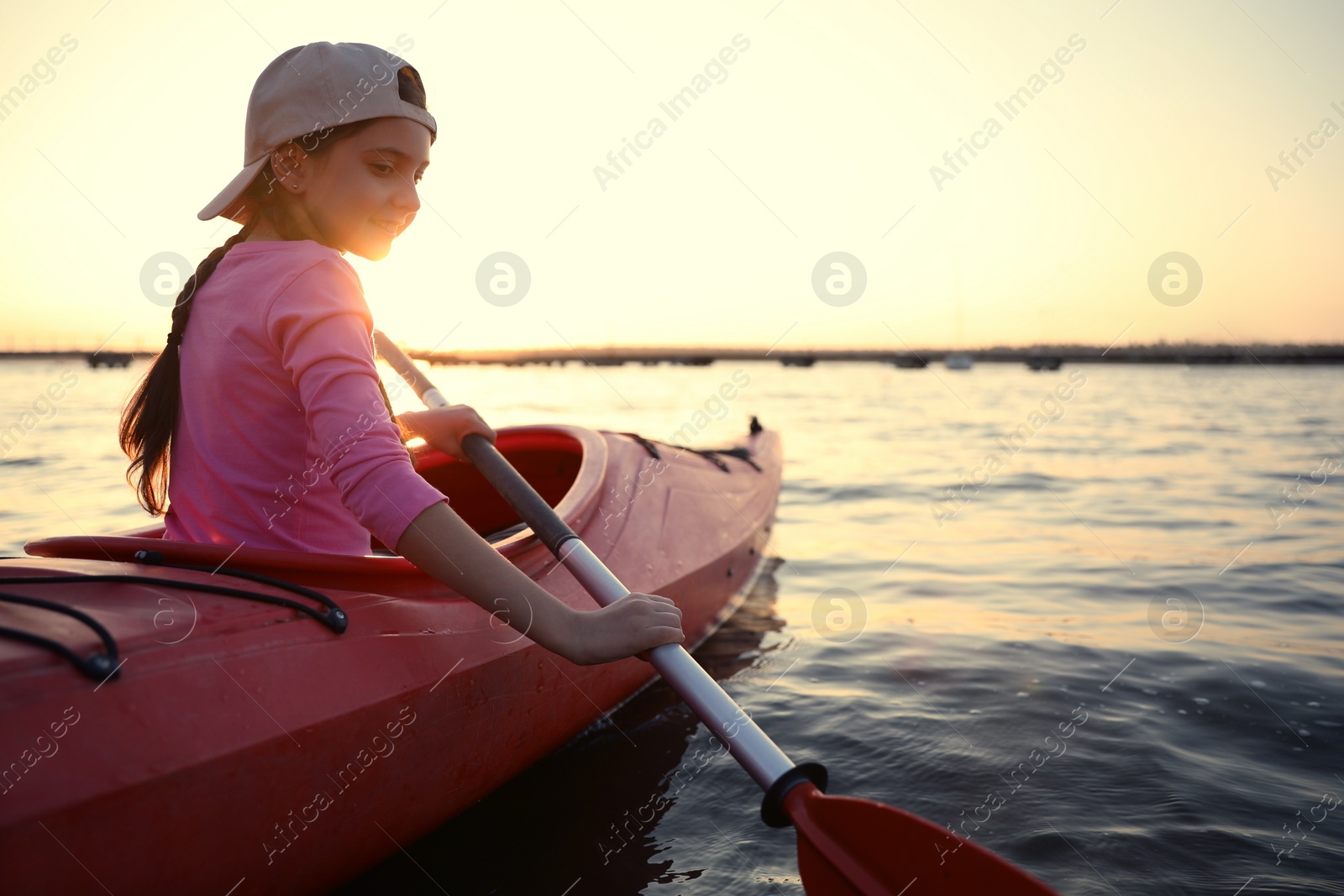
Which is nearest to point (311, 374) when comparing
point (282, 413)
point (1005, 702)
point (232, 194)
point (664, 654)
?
point (282, 413)

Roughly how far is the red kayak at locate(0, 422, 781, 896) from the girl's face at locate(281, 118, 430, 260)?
647mm

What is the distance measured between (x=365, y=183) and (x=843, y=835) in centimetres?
151

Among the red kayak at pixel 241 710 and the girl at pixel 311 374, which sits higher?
the girl at pixel 311 374

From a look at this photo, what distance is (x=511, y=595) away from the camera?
141 centimetres

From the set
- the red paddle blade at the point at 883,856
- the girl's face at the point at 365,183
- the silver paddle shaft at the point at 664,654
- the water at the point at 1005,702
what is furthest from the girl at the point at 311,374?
the water at the point at 1005,702

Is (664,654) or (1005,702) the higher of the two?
(664,654)

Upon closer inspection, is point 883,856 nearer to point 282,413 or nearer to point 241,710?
point 241,710

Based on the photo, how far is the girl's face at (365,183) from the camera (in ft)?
4.89

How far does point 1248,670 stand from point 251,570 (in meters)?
3.61

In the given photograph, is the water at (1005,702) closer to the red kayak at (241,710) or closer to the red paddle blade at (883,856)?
the red kayak at (241,710)

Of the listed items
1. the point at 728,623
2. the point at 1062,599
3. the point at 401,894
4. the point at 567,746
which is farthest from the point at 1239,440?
the point at 401,894

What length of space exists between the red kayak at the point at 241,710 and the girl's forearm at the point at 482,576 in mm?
339

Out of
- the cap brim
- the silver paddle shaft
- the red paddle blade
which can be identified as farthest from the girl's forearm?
the cap brim

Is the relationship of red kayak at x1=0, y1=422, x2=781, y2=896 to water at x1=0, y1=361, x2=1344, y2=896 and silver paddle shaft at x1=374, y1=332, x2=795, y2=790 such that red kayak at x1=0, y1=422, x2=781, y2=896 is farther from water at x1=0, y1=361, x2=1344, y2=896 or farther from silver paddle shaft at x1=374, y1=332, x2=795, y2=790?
water at x1=0, y1=361, x2=1344, y2=896
